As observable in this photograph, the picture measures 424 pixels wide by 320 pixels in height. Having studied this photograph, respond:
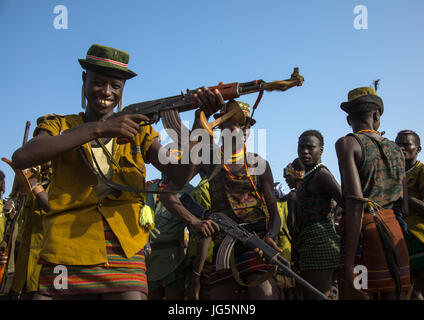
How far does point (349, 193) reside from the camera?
12.2 feet

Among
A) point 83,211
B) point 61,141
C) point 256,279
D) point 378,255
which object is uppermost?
point 61,141

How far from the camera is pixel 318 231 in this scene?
4.82 meters

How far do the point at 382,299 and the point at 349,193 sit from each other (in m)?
0.98

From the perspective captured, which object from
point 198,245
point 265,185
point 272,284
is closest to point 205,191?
point 198,245

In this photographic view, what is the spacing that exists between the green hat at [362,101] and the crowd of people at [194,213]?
0.01 metres

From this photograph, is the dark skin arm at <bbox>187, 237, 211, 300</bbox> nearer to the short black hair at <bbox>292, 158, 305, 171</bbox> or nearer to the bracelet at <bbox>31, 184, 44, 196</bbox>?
the bracelet at <bbox>31, 184, 44, 196</bbox>

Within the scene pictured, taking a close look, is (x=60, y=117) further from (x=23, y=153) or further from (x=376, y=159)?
(x=376, y=159)

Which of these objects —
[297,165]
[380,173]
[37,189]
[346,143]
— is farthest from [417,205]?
[37,189]

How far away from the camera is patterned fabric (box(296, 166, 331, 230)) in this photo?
4.91m

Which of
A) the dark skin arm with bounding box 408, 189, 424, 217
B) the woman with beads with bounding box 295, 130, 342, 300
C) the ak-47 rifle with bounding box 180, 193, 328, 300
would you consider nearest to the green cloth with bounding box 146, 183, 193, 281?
the ak-47 rifle with bounding box 180, 193, 328, 300

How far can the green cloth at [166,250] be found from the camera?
601 centimetres

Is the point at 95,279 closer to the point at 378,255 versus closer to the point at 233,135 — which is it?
the point at 378,255

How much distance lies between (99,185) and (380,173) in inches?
103
